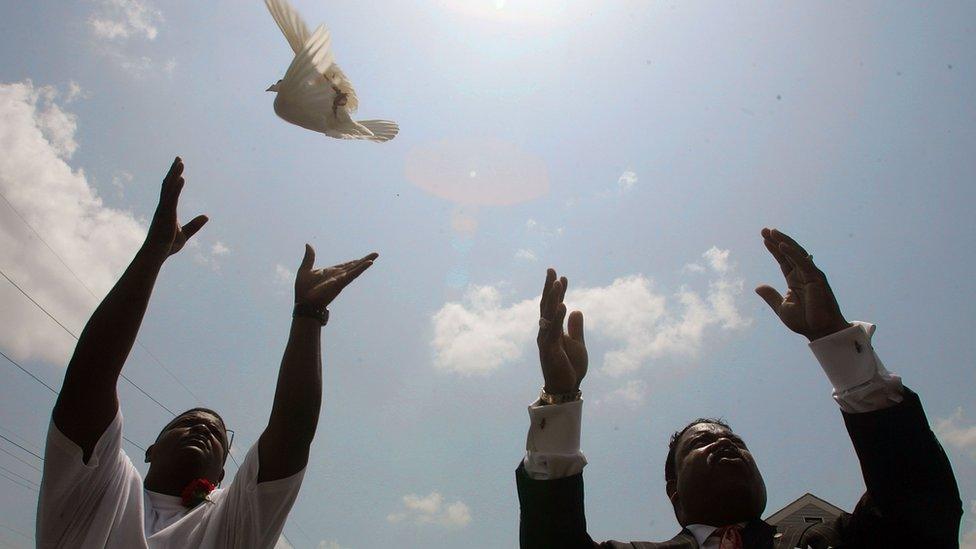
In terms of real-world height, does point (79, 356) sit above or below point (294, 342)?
below

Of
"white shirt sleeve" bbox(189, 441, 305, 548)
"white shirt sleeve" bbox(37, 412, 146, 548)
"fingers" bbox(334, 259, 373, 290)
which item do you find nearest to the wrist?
"fingers" bbox(334, 259, 373, 290)

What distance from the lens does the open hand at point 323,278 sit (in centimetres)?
281

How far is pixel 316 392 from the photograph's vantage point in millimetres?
2547

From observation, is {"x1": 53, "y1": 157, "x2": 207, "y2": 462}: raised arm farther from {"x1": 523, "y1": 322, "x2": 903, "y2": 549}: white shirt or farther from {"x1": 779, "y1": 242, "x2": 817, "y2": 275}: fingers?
{"x1": 779, "y1": 242, "x2": 817, "y2": 275}: fingers

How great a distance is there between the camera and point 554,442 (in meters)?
2.47

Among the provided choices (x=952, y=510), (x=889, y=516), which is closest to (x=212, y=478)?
(x=889, y=516)

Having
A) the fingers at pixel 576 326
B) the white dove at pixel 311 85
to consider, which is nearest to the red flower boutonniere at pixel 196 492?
the fingers at pixel 576 326

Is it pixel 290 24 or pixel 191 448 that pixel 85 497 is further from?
pixel 290 24

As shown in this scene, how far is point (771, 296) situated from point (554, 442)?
1.29m

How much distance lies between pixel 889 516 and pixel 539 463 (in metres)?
1.35

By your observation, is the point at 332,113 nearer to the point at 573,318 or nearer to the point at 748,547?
the point at 573,318

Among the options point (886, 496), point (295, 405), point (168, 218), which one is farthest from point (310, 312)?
point (886, 496)

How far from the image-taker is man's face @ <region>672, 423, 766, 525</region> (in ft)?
9.05

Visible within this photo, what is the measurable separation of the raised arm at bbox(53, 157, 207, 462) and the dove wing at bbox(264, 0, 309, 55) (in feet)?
6.77
